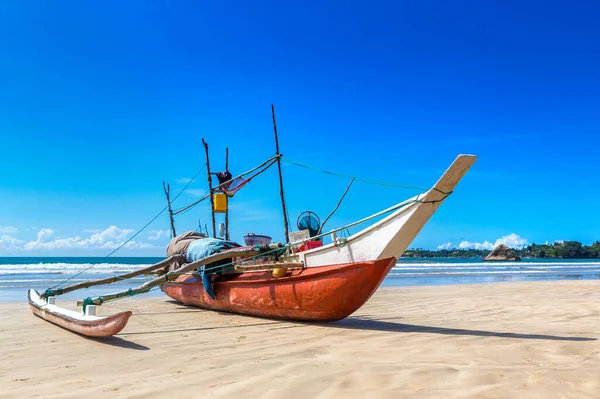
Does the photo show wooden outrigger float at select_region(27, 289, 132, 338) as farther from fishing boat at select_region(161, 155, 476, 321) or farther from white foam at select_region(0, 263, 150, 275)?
white foam at select_region(0, 263, 150, 275)

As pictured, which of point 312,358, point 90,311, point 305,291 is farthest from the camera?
point 305,291

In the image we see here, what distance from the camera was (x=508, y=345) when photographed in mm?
5648

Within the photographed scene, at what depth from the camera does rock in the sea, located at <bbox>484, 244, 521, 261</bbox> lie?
99.0 metres

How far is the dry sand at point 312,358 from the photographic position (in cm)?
378

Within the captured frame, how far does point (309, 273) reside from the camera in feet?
24.5

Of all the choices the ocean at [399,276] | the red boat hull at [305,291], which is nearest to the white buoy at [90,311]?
the red boat hull at [305,291]

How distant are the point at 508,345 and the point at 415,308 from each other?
4863 mm

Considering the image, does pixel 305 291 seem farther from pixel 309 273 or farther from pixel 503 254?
pixel 503 254

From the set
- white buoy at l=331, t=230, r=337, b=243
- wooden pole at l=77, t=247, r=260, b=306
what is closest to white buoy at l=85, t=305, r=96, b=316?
wooden pole at l=77, t=247, r=260, b=306

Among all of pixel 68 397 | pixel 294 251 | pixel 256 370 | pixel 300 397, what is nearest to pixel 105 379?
pixel 68 397

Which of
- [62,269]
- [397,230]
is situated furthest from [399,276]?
[62,269]

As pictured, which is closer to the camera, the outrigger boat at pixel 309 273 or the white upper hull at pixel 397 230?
the white upper hull at pixel 397 230

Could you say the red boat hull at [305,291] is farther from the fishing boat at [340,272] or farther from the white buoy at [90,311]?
the white buoy at [90,311]

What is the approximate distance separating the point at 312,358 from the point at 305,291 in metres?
2.50
